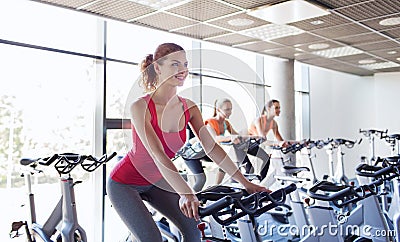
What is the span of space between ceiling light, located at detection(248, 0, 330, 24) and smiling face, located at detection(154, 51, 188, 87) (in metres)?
2.36

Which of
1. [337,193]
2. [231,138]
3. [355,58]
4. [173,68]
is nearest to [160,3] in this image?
[231,138]

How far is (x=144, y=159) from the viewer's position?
1.64m

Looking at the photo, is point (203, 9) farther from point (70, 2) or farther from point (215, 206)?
point (215, 206)

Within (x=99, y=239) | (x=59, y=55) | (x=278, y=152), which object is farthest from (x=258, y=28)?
(x=99, y=239)

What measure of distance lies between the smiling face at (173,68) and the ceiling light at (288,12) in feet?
7.76

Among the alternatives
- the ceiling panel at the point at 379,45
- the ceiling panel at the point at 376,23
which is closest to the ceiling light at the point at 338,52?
the ceiling panel at the point at 379,45

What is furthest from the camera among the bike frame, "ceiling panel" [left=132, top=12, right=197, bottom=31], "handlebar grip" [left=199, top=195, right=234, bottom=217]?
"ceiling panel" [left=132, top=12, right=197, bottom=31]

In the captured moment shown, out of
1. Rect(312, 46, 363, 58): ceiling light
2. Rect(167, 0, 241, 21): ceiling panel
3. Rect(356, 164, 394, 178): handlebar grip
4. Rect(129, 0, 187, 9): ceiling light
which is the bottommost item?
Rect(356, 164, 394, 178): handlebar grip

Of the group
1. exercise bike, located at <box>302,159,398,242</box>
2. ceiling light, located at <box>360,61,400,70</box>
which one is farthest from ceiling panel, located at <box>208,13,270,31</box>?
ceiling light, located at <box>360,61,400,70</box>

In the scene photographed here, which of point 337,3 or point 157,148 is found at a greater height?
point 337,3

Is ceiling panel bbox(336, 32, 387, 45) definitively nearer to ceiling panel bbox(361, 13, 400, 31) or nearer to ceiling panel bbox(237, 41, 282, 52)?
ceiling panel bbox(361, 13, 400, 31)

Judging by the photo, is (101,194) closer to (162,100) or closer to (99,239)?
(99,239)

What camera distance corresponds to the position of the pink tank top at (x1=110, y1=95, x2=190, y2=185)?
161 centimetres

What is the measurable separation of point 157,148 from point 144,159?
17cm
